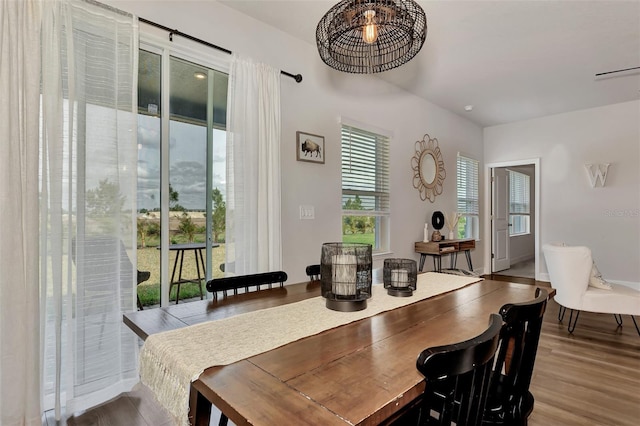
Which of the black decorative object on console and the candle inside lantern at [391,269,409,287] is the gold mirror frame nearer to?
the black decorative object on console

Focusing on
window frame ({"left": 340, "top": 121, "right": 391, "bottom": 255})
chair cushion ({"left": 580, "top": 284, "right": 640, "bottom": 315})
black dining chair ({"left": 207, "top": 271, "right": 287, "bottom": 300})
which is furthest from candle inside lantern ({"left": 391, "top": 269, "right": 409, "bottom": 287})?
chair cushion ({"left": 580, "top": 284, "right": 640, "bottom": 315})

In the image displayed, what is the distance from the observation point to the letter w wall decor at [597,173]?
507 cm

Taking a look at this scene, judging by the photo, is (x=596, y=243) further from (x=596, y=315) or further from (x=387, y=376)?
(x=387, y=376)

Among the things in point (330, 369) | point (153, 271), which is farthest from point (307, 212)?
point (330, 369)

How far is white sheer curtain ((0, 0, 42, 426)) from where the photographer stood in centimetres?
163

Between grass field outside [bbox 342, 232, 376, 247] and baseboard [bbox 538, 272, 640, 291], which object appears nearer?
grass field outside [bbox 342, 232, 376, 247]

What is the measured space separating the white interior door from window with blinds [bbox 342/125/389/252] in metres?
3.30

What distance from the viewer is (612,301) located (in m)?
3.00

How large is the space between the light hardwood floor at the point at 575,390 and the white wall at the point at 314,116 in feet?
4.84

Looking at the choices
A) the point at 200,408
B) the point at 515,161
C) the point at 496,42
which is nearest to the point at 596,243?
the point at 515,161

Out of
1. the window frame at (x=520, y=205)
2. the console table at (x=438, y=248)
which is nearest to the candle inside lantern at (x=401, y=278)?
the console table at (x=438, y=248)

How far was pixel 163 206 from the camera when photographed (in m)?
2.38

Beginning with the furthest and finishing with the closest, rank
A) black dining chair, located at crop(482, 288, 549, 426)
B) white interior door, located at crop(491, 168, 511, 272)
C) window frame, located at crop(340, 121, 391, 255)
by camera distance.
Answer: white interior door, located at crop(491, 168, 511, 272) < window frame, located at crop(340, 121, 391, 255) < black dining chair, located at crop(482, 288, 549, 426)

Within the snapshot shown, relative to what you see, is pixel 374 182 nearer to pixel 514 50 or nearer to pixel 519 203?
pixel 514 50
